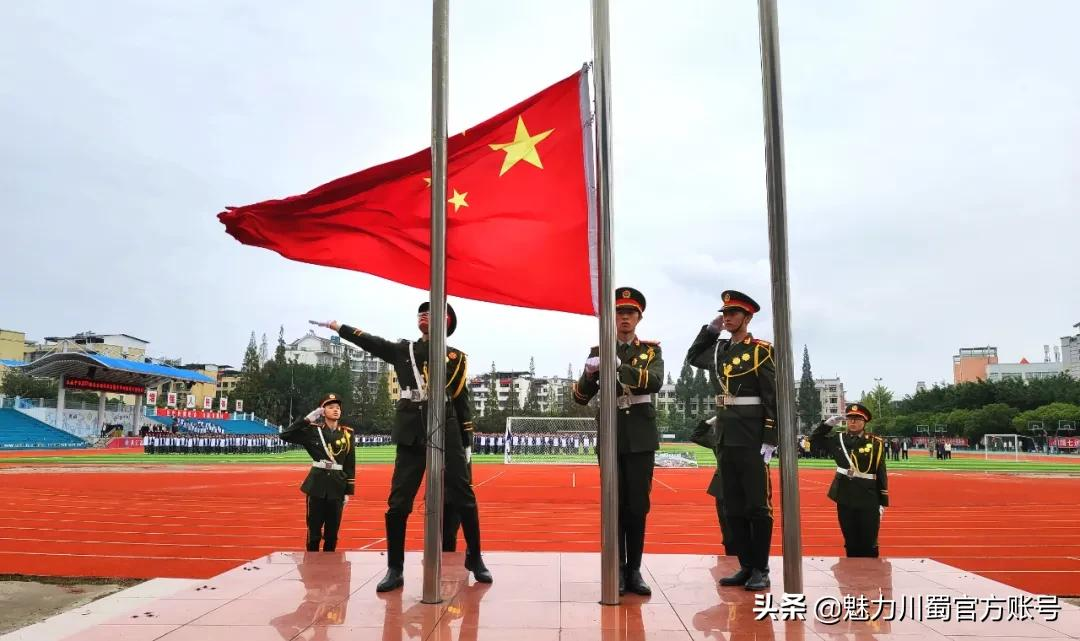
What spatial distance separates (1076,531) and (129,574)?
1169 cm

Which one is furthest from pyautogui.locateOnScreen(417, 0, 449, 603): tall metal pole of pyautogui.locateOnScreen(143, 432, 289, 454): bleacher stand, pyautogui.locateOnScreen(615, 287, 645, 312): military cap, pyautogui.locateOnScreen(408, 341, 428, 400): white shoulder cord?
pyautogui.locateOnScreen(143, 432, 289, 454): bleacher stand

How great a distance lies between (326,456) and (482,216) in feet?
10.5

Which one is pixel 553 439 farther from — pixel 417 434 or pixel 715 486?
pixel 417 434

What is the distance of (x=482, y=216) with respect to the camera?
4.76 metres

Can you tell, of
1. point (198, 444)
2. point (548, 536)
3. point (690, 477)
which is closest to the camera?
point (548, 536)

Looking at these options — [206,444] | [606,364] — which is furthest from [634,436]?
[206,444]

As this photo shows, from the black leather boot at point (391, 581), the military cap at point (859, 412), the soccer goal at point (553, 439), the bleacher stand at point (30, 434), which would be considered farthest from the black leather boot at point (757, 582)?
the bleacher stand at point (30, 434)

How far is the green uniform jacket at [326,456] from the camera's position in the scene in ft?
21.8

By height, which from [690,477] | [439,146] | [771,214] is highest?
[439,146]

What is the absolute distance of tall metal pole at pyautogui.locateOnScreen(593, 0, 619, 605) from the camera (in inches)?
148

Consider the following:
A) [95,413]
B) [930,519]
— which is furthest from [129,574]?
[95,413]

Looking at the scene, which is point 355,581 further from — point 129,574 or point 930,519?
point 930,519

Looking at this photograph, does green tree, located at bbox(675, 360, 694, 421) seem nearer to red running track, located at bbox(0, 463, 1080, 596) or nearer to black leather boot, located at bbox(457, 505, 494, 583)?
red running track, located at bbox(0, 463, 1080, 596)

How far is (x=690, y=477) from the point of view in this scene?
22.0m
